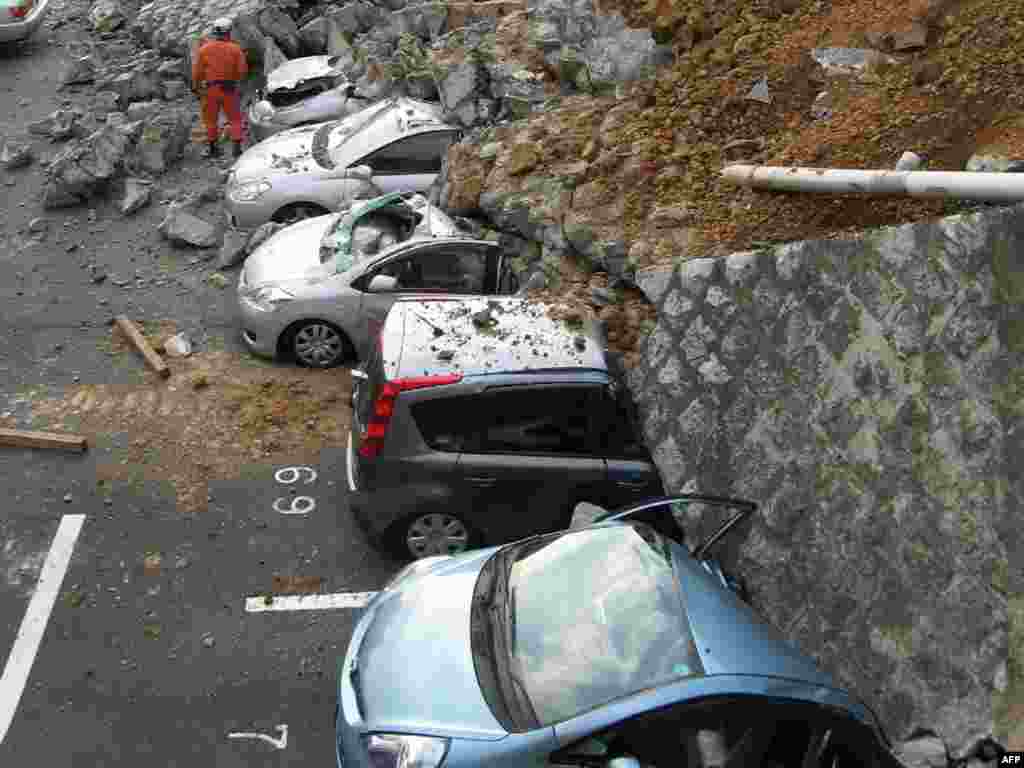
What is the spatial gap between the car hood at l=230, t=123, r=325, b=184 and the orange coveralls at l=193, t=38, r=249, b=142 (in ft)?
5.57

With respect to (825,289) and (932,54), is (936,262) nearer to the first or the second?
(825,289)

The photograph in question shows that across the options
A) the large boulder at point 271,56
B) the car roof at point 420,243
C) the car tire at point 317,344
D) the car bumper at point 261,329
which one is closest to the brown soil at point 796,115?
the car roof at point 420,243

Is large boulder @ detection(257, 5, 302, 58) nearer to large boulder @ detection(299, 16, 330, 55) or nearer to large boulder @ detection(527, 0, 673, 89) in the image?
large boulder @ detection(299, 16, 330, 55)

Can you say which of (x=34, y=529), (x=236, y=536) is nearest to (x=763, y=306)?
(x=236, y=536)

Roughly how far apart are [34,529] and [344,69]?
27.3 ft

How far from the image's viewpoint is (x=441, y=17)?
13586 mm

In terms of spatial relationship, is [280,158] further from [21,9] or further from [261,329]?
[21,9]

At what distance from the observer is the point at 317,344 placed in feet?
30.7

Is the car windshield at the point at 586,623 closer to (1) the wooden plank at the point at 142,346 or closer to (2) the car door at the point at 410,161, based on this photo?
(1) the wooden plank at the point at 142,346

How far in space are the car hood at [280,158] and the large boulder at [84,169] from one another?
1.90 meters

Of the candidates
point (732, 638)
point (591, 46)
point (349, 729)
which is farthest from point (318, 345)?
point (732, 638)

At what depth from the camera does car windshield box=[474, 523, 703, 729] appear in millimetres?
4785

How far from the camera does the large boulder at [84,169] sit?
1212 centimetres

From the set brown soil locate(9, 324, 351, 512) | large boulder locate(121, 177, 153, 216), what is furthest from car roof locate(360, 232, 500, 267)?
large boulder locate(121, 177, 153, 216)
